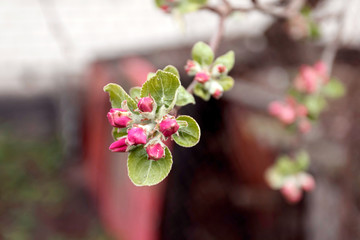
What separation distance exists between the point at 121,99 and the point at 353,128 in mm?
1504

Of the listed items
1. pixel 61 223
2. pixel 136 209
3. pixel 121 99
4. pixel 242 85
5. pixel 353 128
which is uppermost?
pixel 121 99

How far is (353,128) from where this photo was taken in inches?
69.5

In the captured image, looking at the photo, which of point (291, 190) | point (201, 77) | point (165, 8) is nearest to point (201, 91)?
point (201, 77)

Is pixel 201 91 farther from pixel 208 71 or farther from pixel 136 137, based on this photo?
pixel 136 137

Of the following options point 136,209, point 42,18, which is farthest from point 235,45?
point 42,18

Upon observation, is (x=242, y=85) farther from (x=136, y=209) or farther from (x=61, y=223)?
(x=61, y=223)

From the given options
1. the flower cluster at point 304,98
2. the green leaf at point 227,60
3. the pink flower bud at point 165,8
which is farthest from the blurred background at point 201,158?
the green leaf at point 227,60

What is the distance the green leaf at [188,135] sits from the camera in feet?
1.51

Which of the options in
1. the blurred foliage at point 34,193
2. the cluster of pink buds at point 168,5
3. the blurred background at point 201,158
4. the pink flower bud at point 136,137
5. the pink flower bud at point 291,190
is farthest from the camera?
the blurred foliage at point 34,193

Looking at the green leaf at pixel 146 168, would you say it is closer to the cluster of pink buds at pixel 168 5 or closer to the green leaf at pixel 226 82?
the green leaf at pixel 226 82

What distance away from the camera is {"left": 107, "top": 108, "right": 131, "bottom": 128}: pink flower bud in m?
0.44

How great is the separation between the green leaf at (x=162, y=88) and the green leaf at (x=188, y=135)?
3 centimetres

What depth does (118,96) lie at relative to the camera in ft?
1.53

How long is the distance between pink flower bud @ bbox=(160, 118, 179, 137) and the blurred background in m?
0.63
